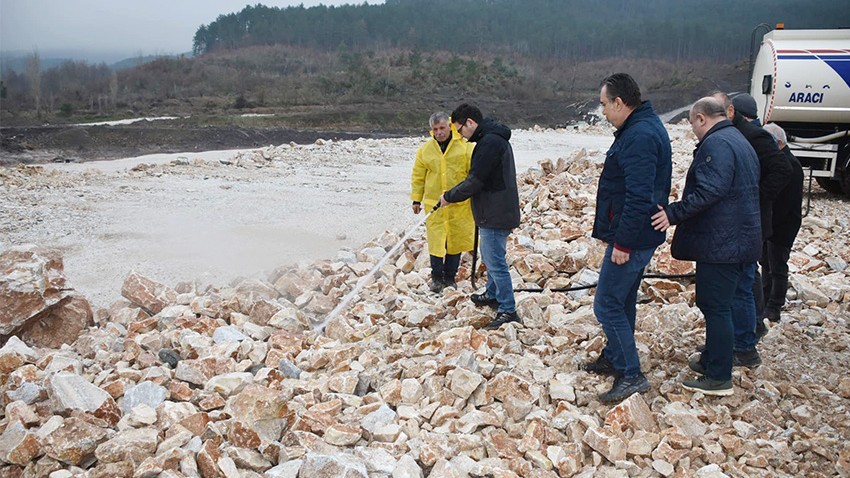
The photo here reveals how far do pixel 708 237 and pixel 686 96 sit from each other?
48857mm

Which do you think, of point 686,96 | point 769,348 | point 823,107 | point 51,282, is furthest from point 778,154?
point 686,96

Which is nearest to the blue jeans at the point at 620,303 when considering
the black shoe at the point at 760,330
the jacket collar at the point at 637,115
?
the jacket collar at the point at 637,115

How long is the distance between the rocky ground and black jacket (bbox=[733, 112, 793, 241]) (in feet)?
3.51

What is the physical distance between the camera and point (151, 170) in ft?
42.8

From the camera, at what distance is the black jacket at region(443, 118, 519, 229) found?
486 centimetres

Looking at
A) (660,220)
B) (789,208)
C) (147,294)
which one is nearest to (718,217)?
(660,220)

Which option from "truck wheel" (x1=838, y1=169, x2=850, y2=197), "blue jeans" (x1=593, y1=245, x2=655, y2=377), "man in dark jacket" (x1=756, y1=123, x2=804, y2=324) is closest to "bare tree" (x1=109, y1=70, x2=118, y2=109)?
"truck wheel" (x1=838, y1=169, x2=850, y2=197)

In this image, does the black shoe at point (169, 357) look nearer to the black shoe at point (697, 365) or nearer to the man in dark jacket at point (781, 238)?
the black shoe at point (697, 365)

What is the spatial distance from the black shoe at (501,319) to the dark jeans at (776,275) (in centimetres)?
191

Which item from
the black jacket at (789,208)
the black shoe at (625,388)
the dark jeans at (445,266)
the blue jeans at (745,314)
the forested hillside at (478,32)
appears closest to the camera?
the black shoe at (625,388)

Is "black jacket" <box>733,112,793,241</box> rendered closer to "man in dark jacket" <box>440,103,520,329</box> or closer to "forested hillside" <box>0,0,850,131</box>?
"man in dark jacket" <box>440,103,520,329</box>

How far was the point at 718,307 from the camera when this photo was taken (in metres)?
3.67

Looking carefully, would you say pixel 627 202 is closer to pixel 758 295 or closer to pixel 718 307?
pixel 718 307

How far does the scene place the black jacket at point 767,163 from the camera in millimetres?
4293
